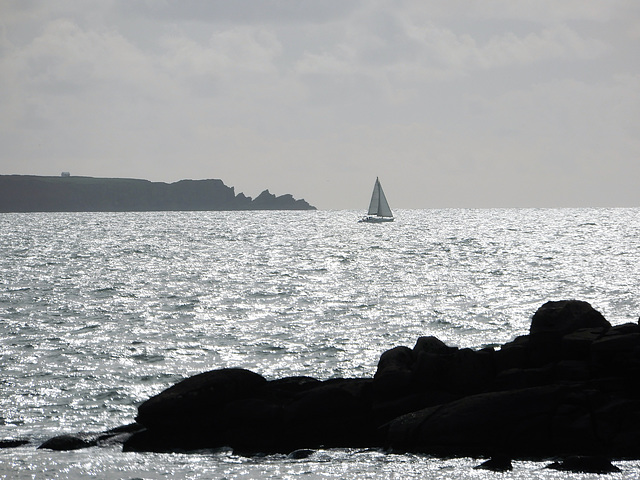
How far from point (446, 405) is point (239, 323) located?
2273 centimetres

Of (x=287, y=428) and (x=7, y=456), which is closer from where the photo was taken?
(x=7, y=456)

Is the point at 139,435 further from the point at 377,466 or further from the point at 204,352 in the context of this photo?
the point at 204,352

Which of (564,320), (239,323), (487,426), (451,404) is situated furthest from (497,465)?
(239,323)

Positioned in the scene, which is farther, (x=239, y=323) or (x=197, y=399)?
(x=239, y=323)

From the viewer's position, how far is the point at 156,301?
51.6 metres

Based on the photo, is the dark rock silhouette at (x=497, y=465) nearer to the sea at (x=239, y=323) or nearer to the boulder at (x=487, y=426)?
the sea at (x=239, y=323)

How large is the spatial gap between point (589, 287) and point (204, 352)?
31423 millimetres

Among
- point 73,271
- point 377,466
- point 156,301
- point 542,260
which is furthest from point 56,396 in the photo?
point 542,260

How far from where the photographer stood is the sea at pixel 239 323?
61.9 ft

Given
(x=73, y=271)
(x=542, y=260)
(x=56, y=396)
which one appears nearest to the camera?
(x=56, y=396)

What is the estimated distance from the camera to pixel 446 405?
66.0 ft

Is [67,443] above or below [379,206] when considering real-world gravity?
below

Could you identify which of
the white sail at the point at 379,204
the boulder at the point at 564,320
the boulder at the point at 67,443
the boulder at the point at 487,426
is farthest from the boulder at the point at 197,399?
the white sail at the point at 379,204

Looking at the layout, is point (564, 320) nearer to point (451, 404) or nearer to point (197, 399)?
point (451, 404)
